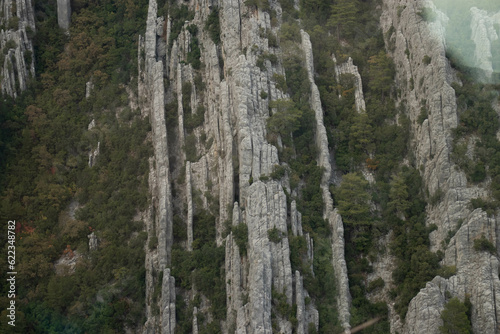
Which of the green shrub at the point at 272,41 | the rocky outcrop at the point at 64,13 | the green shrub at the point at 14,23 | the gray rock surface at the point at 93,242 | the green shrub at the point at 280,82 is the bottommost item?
the gray rock surface at the point at 93,242

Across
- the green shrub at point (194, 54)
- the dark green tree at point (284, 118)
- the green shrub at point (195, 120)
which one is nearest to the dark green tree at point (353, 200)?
the dark green tree at point (284, 118)

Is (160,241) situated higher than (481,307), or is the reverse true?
(160,241)

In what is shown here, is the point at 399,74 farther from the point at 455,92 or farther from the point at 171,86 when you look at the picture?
the point at 171,86

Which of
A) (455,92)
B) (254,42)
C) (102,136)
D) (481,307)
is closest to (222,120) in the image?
(254,42)

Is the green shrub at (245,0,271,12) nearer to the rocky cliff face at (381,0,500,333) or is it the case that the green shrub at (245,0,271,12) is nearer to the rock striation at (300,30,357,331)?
the rock striation at (300,30,357,331)

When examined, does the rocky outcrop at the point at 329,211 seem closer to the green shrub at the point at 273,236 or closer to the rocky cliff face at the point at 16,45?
the green shrub at the point at 273,236

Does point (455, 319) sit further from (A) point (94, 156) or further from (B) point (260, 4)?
(A) point (94, 156)
